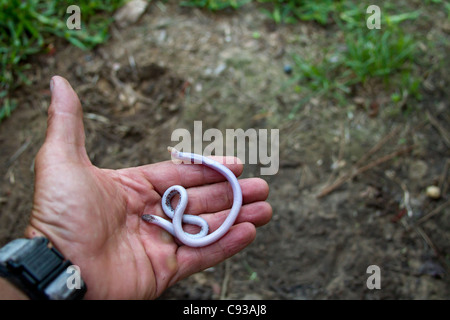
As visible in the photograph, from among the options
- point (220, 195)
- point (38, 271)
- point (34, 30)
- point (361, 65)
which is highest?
point (34, 30)

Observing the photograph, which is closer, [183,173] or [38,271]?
[38,271]

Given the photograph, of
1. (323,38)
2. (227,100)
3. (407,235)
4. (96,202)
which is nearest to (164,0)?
(227,100)

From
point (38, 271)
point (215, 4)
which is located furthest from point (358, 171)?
point (38, 271)

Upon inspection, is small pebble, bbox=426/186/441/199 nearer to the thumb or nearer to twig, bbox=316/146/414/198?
twig, bbox=316/146/414/198

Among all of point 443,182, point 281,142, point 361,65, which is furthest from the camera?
point 361,65

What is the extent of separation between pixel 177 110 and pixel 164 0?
5.23 ft

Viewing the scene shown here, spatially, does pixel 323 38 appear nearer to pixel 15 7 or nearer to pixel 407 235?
pixel 407 235

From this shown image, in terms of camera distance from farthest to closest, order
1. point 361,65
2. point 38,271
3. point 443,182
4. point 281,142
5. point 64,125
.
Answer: point 361,65
point 281,142
point 443,182
point 64,125
point 38,271

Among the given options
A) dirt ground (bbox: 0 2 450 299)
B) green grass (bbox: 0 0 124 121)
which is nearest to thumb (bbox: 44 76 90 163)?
dirt ground (bbox: 0 2 450 299)

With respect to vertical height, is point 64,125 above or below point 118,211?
above

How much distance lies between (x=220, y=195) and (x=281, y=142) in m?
1.13

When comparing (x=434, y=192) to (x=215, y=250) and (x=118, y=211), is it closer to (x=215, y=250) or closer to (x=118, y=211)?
(x=215, y=250)

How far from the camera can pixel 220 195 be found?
3.35 meters

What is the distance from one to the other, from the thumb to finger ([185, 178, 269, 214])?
0.96 m
